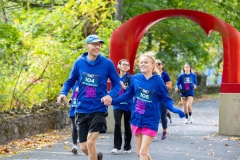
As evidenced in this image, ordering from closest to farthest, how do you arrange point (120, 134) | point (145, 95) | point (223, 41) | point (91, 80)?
point (91, 80) → point (145, 95) → point (120, 134) → point (223, 41)

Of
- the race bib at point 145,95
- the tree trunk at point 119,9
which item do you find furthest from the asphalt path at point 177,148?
the tree trunk at point 119,9

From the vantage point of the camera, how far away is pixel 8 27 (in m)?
12.6

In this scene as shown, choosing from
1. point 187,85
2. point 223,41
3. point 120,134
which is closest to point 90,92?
point 120,134

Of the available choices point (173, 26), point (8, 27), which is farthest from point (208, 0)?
point (8, 27)

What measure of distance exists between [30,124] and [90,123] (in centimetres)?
604

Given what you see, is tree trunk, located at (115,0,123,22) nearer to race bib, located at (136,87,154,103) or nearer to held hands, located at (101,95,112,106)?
race bib, located at (136,87,154,103)

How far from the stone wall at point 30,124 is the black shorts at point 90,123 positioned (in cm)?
422

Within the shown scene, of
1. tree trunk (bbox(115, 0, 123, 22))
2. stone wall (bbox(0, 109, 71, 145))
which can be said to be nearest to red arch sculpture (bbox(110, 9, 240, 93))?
stone wall (bbox(0, 109, 71, 145))

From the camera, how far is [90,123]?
827cm

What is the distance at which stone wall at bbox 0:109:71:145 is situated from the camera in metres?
12.5

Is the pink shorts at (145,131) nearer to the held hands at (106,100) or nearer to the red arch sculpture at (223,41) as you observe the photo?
the held hands at (106,100)

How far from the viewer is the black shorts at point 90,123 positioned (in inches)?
324

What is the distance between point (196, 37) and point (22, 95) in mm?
16247

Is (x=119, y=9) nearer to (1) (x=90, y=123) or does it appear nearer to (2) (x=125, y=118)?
(2) (x=125, y=118)
